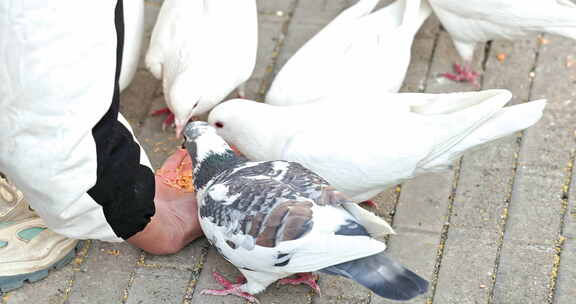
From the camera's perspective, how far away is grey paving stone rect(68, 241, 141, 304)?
309 centimetres

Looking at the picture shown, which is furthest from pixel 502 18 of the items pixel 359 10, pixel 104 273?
pixel 104 273

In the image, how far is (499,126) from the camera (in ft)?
9.76

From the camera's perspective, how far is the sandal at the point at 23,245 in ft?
9.98

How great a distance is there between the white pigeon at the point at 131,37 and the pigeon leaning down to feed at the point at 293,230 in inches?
37.2

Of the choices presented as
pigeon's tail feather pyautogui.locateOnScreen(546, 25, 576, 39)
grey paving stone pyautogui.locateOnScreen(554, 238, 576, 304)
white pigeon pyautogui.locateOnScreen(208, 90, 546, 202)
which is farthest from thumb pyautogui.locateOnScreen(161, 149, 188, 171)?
pigeon's tail feather pyautogui.locateOnScreen(546, 25, 576, 39)

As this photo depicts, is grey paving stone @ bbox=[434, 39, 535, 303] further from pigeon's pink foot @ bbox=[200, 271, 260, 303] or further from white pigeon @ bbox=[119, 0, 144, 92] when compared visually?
white pigeon @ bbox=[119, 0, 144, 92]

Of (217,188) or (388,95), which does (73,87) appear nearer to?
(217,188)

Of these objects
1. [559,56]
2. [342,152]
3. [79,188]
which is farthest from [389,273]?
[559,56]

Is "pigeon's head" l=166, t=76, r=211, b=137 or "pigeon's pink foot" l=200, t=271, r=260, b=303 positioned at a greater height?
"pigeon's head" l=166, t=76, r=211, b=137

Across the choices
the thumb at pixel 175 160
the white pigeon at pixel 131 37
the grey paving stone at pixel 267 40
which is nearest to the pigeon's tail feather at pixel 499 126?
the thumb at pixel 175 160

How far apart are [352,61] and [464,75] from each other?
77cm

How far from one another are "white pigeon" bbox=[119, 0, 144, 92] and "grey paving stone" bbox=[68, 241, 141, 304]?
0.82 m

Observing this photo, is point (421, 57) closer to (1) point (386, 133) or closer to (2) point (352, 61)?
(2) point (352, 61)

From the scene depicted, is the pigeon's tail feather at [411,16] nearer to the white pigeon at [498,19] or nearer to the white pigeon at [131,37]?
the white pigeon at [498,19]
